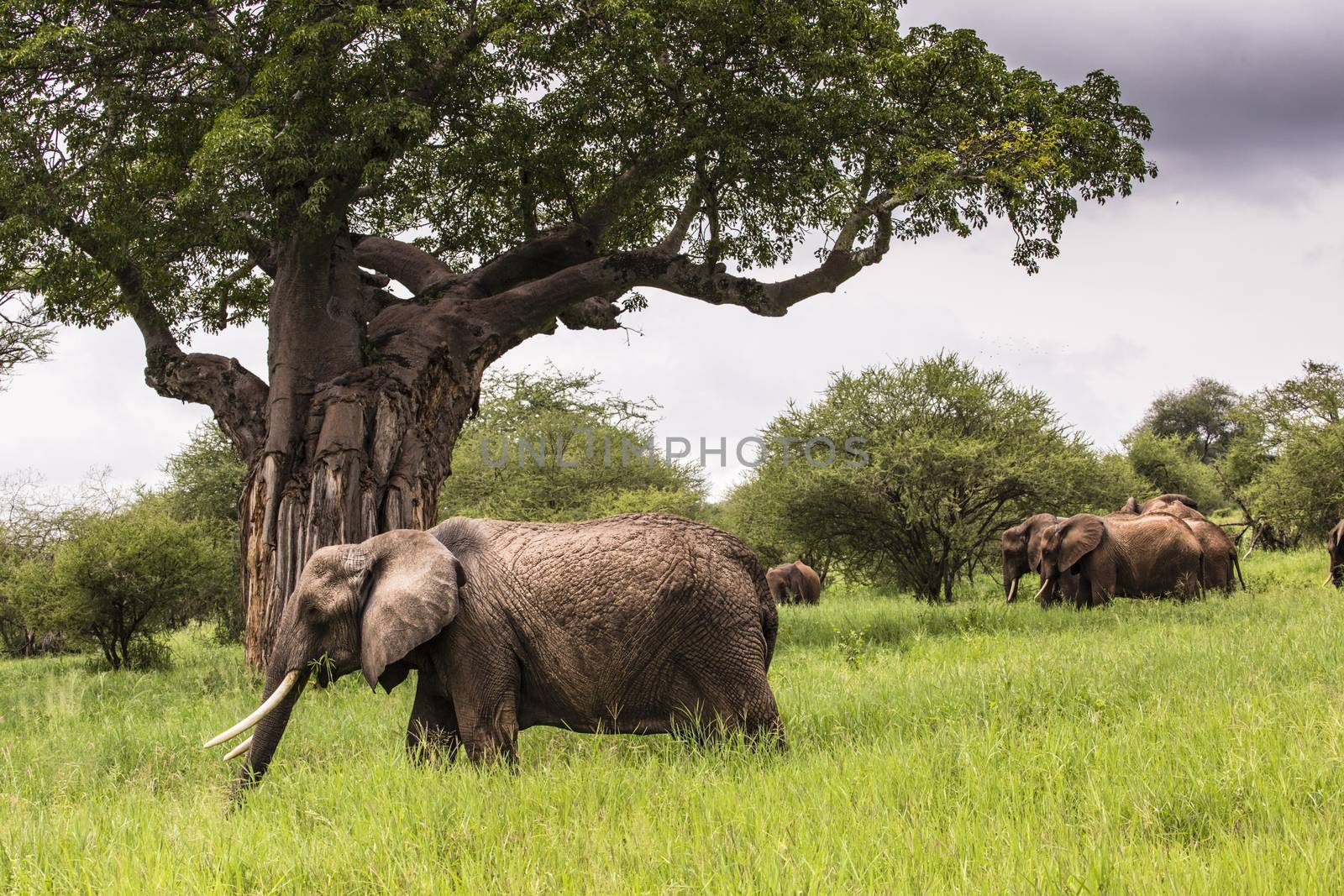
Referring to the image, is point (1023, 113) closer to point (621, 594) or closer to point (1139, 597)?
point (1139, 597)

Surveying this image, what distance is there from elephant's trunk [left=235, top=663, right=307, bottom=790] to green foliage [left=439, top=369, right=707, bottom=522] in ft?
65.3

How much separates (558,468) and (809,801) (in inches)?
1028

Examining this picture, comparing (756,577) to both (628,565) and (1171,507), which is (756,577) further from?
(1171,507)

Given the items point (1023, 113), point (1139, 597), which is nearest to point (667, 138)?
point (1023, 113)

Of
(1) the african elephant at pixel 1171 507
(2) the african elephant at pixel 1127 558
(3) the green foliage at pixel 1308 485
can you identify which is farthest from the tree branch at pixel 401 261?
(3) the green foliage at pixel 1308 485

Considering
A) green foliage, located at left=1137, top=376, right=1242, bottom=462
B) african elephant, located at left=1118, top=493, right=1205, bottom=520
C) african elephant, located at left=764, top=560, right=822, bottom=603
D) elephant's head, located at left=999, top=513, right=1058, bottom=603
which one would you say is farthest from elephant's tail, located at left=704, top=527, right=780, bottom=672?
green foliage, located at left=1137, top=376, right=1242, bottom=462

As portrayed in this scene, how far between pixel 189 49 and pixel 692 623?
38.5 ft

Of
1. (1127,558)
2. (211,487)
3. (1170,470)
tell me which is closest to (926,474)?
(1127,558)

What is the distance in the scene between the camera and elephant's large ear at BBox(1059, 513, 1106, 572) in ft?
45.1

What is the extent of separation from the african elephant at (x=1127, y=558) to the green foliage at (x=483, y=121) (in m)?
4.26

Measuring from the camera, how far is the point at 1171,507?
15812 millimetres

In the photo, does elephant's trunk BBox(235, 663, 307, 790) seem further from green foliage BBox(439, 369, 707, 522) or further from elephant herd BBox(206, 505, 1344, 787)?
green foliage BBox(439, 369, 707, 522)

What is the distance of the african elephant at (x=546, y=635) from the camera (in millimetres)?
4906

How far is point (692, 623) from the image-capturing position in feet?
16.2
